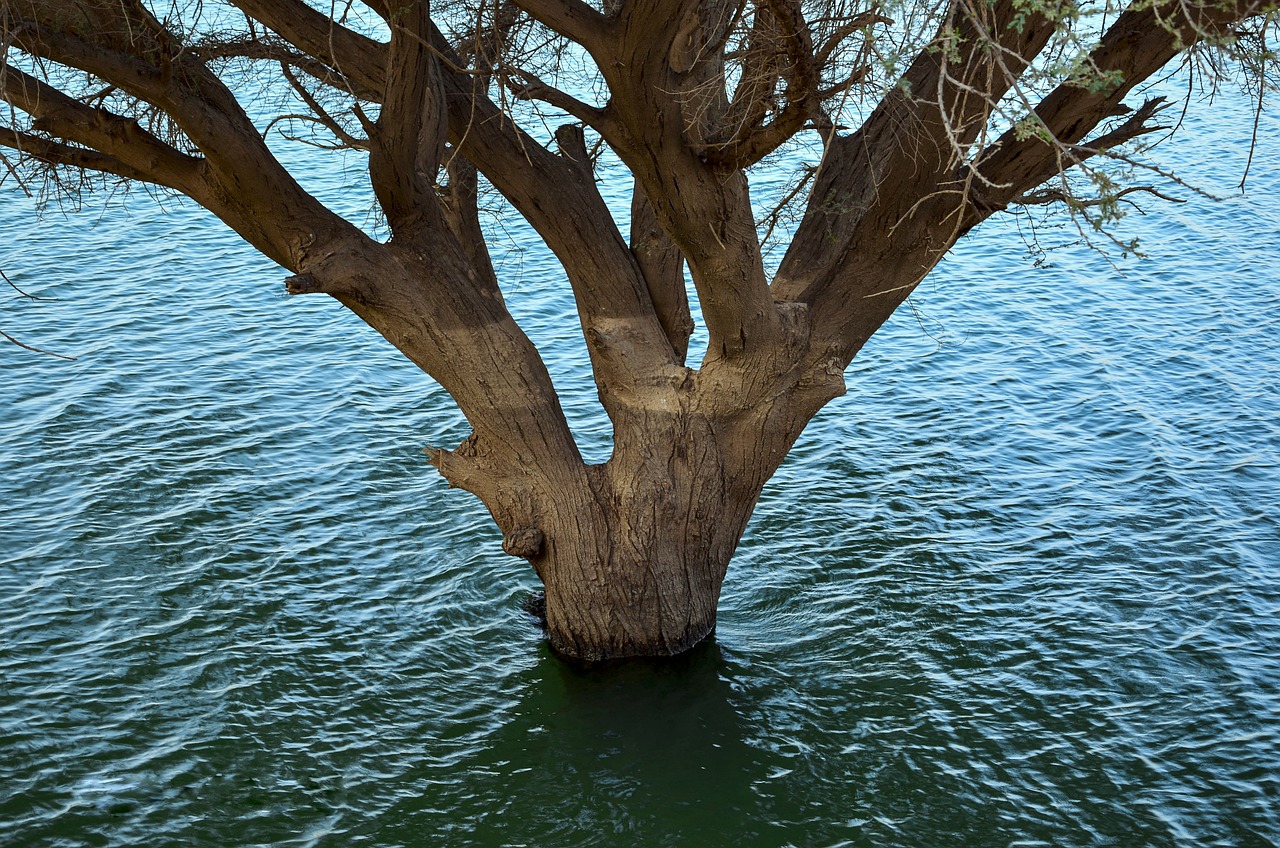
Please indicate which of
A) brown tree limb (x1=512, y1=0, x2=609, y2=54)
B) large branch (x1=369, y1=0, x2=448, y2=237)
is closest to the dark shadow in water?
large branch (x1=369, y1=0, x2=448, y2=237)

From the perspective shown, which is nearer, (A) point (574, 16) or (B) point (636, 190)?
(A) point (574, 16)

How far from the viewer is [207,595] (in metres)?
8.65

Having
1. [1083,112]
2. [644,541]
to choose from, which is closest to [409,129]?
[644,541]

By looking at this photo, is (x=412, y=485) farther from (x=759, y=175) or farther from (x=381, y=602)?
(x=759, y=175)

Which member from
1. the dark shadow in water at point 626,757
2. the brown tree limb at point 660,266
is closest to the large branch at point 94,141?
the brown tree limb at point 660,266

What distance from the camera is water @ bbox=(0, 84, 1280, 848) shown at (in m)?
6.76

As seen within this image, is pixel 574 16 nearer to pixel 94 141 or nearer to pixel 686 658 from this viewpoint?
pixel 94 141

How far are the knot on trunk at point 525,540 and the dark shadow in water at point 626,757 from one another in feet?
3.12

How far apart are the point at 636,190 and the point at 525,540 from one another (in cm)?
236

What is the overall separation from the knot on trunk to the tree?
14 mm

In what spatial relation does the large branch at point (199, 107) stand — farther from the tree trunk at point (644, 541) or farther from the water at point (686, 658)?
the water at point (686, 658)

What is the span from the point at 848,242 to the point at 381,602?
13.4 ft

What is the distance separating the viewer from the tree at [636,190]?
5.84 meters

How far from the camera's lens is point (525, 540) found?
24.5 ft
